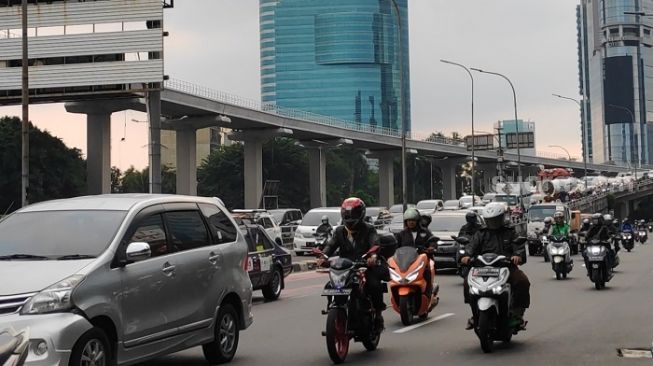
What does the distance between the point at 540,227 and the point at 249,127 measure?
37.4 metres

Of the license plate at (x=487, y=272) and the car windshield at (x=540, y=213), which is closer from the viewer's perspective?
the license plate at (x=487, y=272)

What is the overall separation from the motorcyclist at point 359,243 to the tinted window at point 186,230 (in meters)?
1.49

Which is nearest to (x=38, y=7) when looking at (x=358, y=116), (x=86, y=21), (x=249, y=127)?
(x=86, y=21)

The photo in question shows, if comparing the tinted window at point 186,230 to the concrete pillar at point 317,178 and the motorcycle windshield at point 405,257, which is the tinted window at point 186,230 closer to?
the motorcycle windshield at point 405,257

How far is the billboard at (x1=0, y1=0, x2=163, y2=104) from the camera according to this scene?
39.6m

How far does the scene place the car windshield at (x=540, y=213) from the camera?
3675 cm

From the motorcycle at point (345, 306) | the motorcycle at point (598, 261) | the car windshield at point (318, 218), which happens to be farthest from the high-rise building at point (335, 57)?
the motorcycle at point (345, 306)

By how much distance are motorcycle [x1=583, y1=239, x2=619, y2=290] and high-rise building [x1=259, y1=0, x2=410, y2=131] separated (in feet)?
463

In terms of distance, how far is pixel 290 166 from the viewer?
329 feet

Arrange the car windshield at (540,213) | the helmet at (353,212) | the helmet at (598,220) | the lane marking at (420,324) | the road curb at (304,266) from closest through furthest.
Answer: the helmet at (353,212)
the lane marking at (420,324)
the helmet at (598,220)
the road curb at (304,266)
the car windshield at (540,213)

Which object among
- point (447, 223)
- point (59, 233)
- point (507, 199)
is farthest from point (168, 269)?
point (507, 199)

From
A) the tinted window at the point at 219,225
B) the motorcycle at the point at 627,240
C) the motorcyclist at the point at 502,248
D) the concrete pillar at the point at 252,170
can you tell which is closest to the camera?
the tinted window at the point at 219,225

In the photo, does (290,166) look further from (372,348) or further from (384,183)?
(372,348)

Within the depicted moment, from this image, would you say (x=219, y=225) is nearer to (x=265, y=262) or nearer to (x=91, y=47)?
(x=265, y=262)
